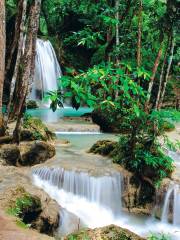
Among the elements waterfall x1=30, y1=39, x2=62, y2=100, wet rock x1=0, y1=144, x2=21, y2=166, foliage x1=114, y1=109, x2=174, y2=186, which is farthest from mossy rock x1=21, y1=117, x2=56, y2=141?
waterfall x1=30, y1=39, x2=62, y2=100

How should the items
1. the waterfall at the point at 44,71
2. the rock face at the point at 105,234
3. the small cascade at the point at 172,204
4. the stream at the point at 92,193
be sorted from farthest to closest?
the waterfall at the point at 44,71 < the small cascade at the point at 172,204 < the stream at the point at 92,193 < the rock face at the point at 105,234

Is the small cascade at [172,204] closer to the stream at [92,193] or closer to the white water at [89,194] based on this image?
the stream at [92,193]

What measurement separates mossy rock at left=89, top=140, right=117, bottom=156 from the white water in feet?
4.80

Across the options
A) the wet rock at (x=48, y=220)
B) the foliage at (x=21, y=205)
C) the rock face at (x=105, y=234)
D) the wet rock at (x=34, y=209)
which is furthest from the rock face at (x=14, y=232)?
the wet rock at (x=48, y=220)

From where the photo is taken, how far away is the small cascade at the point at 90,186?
793cm

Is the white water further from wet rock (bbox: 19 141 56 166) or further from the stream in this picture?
wet rock (bbox: 19 141 56 166)

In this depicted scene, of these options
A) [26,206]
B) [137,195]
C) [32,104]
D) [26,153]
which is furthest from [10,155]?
[32,104]

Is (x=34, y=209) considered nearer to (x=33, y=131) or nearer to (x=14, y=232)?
(x=14, y=232)

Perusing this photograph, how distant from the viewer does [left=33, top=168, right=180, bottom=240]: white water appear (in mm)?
7586

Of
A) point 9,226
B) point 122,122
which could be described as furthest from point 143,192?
point 9,226

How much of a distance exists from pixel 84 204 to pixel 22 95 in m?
2.71

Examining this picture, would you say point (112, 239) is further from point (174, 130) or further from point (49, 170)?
point (174, 130)

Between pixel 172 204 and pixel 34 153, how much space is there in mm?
3176

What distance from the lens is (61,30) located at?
26.6m
